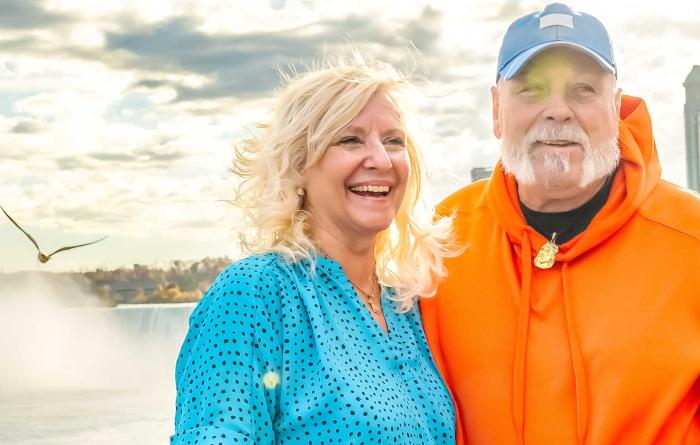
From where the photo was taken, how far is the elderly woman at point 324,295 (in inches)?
100.0

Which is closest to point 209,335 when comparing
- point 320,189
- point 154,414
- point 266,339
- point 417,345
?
point 266,339

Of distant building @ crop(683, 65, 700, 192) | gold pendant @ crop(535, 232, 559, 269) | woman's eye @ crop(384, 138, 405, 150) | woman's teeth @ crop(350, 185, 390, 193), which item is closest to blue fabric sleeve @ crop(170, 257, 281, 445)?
woman's teeth @ crop(350, 185, 390, 193)

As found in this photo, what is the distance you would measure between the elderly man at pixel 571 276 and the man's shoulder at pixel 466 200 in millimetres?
128

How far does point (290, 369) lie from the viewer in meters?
2.63

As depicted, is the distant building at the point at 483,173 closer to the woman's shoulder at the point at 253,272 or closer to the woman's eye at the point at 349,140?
the woman's eye at the point at 349,140

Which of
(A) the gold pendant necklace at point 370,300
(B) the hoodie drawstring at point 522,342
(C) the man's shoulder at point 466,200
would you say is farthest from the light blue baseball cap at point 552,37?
(A) the gold pendant necklace at point 370,300

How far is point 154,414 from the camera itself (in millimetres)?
39156

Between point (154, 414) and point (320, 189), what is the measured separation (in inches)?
1493

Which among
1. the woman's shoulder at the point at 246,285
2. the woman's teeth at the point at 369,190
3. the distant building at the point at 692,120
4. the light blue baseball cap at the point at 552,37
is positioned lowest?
the distant building at the point at 692,120

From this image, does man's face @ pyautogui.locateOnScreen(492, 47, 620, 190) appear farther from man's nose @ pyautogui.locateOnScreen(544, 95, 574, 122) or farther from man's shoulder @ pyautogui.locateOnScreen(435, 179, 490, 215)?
man's shoulder @ pyautogui.locateOnScreen(435, 179, 490, 215)

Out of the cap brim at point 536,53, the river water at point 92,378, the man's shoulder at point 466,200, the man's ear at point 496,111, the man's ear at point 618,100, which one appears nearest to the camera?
the cap brim at point 536,53

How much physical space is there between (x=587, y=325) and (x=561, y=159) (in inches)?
22.7

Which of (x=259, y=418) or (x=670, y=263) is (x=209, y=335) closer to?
(x=259, y=418)

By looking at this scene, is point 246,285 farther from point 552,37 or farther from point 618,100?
point 618,100
